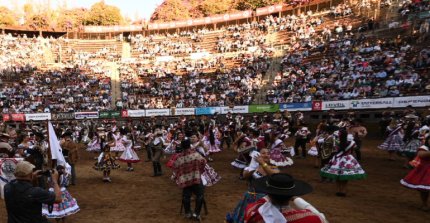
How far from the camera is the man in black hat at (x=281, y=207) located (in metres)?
3.49

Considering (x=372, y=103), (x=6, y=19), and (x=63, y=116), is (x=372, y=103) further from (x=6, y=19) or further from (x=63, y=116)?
(x=6, y=19)

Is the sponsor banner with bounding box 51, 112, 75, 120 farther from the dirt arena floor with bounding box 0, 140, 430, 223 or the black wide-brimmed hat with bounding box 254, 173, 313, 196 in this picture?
the black wide-brimmed hat with bounding box 254, 173, 313, 196

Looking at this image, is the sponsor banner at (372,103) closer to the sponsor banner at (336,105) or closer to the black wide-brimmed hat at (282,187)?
the sponsor banner at (336,105)

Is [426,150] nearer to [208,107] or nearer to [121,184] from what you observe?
[121,184]

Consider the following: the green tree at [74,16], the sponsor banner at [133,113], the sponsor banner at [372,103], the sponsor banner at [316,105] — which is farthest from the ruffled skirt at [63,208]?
the green tree at [74,16]

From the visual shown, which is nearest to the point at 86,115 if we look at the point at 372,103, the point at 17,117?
the point at 17,117

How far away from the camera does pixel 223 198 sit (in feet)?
35.8

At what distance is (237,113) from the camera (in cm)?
3048

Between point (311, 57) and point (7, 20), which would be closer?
point (311, 57)

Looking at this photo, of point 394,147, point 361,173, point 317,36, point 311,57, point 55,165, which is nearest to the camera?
point 55,165

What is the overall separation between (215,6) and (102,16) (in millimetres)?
26451

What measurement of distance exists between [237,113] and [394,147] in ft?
53.8

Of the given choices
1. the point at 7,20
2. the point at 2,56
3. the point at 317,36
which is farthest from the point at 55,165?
the point at 7,20

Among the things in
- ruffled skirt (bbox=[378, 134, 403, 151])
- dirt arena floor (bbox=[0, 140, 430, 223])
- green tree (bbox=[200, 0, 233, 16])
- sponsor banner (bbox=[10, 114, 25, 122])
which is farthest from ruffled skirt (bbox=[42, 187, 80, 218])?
green tree (bbox=[200, 0, 233, 16])
